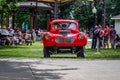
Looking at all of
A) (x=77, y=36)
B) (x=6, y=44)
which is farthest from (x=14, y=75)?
(x=6, y=44)

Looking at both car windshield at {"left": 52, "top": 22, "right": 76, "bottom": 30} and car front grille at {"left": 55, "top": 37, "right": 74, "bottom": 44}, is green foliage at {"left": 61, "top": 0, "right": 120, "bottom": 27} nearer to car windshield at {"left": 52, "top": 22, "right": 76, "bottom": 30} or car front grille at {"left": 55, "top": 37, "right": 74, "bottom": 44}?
car windshield at {"left": 52, "top": 22, "right": 76, "bottom": 30}

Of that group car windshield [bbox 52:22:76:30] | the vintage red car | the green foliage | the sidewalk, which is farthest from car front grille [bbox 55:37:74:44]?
the green foliage

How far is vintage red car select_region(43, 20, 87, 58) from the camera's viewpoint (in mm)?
23062

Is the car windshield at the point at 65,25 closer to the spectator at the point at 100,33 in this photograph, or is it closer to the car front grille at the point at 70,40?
the car front grille at the point at 70,40

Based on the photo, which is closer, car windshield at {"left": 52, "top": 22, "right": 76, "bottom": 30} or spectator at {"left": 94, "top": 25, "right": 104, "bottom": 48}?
car windshield at {"left": 52, "top": 22, "right": 76, "bottom": 30}

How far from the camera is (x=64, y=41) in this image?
23.2 metres

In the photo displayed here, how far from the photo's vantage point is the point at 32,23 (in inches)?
2203

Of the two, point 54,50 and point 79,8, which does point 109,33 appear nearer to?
point 54,50

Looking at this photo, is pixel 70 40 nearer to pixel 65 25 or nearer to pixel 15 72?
pixel 65 25

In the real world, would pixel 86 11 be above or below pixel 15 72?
below

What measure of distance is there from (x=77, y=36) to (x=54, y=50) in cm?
137

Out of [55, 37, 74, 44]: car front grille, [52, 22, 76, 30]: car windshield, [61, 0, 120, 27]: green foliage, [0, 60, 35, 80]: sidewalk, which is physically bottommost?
[61, 0, 120, 27]: green foliage

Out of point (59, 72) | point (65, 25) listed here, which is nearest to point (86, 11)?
point (65, 25)

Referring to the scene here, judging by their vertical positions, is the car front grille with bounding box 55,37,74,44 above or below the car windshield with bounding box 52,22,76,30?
below
